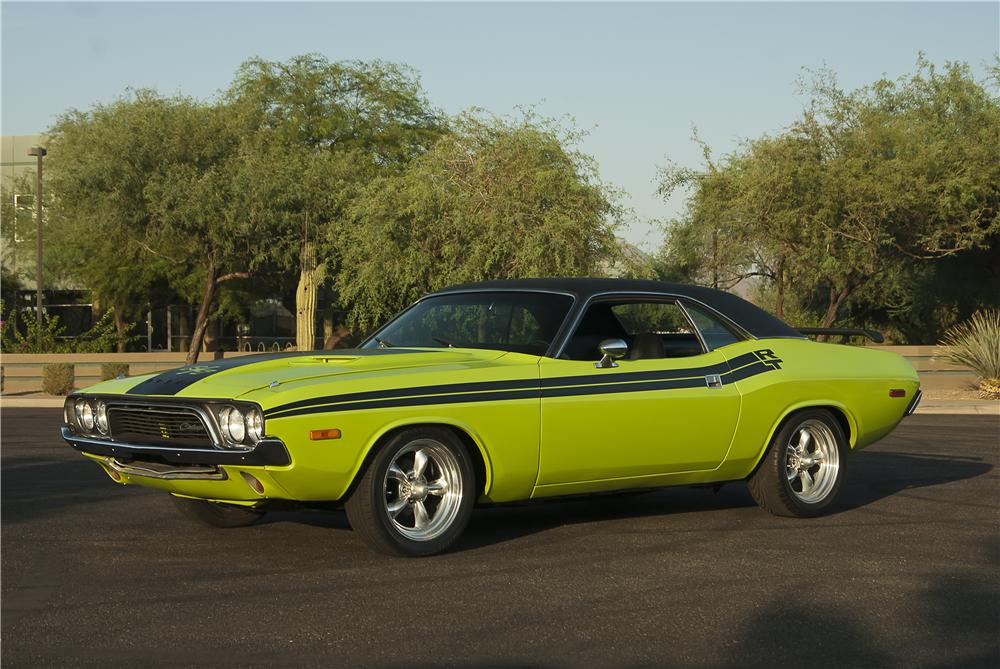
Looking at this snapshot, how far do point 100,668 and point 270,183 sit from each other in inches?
1298

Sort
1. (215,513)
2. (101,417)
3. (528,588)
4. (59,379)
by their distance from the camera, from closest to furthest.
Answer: (528,588) < (101,417) < (215,513) < (59,379)

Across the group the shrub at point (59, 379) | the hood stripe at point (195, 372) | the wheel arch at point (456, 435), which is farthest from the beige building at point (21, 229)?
the wheel arch at point (456, 435)

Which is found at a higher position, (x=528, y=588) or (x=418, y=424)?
(x=418, y=424)

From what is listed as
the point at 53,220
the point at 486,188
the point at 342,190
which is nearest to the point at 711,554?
the point at 486,188

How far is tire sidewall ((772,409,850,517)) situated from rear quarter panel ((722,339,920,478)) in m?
0.08

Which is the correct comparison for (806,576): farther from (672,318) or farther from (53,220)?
(53,220)

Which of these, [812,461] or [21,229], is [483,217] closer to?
[812,461]

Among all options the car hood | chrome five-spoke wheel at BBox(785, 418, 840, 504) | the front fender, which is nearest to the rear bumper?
the car hood

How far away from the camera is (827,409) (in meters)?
10.0

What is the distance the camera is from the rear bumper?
7.34 m

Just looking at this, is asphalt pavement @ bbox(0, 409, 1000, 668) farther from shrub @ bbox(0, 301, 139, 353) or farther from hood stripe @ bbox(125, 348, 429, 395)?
shrub @ bbox(0, 301, 139, 353)

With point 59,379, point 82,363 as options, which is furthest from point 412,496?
point 82,363

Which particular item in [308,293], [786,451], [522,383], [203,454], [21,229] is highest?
[21,229]

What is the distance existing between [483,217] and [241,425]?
945 inches
